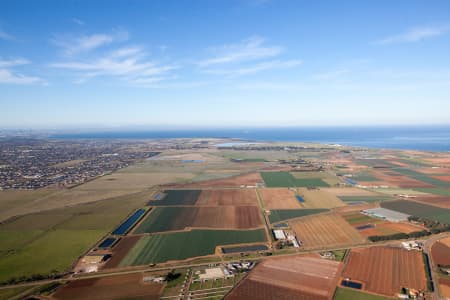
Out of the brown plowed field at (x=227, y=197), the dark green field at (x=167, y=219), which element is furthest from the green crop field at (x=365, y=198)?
the dark green field at (x=167, y=219)

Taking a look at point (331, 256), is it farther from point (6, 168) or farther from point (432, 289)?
point (6, 168)

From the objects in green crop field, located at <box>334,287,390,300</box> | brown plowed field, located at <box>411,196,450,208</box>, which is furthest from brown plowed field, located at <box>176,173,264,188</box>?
green crop field, located at <box>334,287,390,300</box>

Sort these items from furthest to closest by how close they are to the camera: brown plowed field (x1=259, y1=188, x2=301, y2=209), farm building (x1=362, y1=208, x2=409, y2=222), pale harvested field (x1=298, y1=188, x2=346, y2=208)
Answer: brown plowed field (x1=259, y1=188, x2=301, y2=209)
pale harvested field (x1=298, y1=188, x2=346, y2=208)
farm building (x1=362, y1=208, x2=409, y2=222)

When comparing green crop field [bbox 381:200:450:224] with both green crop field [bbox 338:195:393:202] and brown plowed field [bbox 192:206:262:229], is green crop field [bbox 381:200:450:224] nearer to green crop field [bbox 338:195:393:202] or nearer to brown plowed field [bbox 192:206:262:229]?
green crop field [bbox 338:195:393:202]

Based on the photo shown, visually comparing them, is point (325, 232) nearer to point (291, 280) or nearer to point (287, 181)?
point (291, 280)

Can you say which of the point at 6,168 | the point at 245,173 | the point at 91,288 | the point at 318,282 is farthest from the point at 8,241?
the point at 6,168

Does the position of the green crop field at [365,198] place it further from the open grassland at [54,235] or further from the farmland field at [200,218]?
the open grassland at [54,235]
